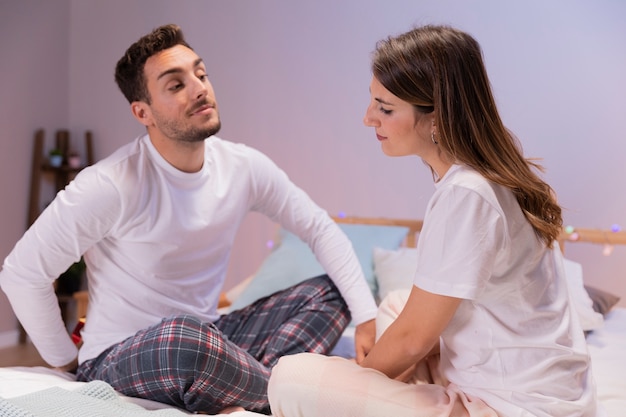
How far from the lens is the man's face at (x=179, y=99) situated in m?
1.88

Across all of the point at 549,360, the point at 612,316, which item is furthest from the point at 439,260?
the point at 612,316

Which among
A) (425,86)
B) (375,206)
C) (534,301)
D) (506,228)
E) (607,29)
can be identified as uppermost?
(607,29)

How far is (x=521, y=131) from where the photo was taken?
2.74 metres

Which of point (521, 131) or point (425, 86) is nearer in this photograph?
point (425, 86)

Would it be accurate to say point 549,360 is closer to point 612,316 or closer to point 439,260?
point 439,260

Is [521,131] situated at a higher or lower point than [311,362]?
higher

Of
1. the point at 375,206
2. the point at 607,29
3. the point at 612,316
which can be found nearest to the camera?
the point at 612,316

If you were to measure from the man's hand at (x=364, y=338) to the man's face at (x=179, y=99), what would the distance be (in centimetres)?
64

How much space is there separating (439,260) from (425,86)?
320mm

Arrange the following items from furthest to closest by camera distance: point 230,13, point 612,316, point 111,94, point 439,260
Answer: point 111,94, point 230,13, point 612,316, point 439,260

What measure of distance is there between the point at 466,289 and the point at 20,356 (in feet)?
10.5

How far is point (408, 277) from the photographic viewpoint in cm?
241

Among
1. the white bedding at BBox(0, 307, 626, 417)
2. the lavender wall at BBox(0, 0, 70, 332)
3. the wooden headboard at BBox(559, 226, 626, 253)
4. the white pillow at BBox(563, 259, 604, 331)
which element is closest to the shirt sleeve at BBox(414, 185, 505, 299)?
the white bedding at BBox(0, 307, 626, 417)

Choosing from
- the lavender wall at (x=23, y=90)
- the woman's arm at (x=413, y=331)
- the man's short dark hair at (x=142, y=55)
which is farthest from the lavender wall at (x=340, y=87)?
the woman's arm at (x=413, y=331)
